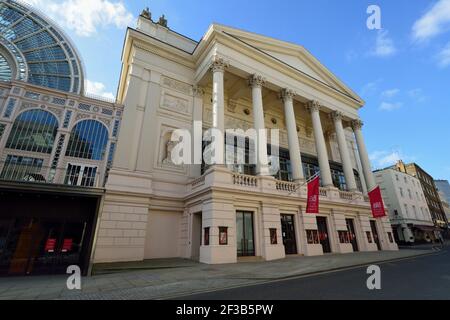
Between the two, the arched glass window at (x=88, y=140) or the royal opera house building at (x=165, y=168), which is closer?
the royal opera house building at (x=165, y=168)

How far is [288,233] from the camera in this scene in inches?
569

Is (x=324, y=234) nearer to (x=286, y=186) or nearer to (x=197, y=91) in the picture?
(x=286, y=186)

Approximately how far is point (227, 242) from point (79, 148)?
13024mm

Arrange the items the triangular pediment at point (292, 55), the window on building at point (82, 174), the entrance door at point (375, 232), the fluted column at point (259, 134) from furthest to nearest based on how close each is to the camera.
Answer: the entrance door at point (375, 232), the triangular pediment at point (292, 55), the window on building at point (82, 174), the fluted column at point (259, 134)

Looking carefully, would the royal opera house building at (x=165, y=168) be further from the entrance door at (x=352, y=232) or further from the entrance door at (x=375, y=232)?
the entrance door at (x=375, y=232)

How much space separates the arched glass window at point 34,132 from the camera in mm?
15005

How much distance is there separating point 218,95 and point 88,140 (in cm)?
1041

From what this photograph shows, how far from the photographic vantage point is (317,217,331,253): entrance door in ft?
51.5

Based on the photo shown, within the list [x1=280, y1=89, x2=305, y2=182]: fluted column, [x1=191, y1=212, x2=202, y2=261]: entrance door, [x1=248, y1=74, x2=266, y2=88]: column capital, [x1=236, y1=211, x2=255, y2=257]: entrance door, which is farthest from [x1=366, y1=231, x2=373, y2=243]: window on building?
[x1=248, y1=74, x2=266, y2=88]: column capital

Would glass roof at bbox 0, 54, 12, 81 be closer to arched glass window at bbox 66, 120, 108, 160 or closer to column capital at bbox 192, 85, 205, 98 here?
arched glass window at bbox 66, 120, 108, 160

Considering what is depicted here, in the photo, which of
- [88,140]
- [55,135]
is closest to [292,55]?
[88,140]

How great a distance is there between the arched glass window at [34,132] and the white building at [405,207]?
4684 centimetres

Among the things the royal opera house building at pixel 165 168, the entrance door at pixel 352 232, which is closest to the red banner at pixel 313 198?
the royal opera house building at pixel 165 168

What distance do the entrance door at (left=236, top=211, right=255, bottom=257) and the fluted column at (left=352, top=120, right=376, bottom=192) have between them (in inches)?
567
